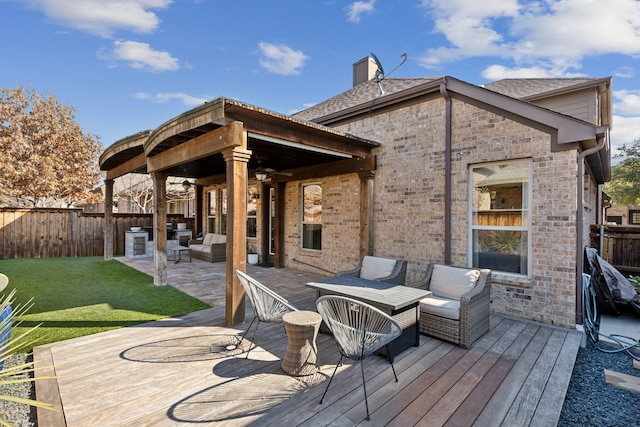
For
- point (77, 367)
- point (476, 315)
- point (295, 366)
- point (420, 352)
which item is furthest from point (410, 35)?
point (77, 367)

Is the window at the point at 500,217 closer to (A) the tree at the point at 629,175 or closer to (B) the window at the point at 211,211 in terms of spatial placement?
(B) the window at the point at 211,211

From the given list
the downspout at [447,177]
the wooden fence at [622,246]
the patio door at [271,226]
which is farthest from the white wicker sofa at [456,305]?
the patio door at [271,226]

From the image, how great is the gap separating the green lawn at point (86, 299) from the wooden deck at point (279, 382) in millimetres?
573

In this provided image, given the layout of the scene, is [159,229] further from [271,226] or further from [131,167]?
[271,226]

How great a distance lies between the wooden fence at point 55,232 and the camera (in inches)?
409

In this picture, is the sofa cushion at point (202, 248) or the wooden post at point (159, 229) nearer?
the wooden post at point (159, 229)

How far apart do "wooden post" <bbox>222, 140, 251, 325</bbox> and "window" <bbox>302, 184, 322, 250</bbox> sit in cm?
410

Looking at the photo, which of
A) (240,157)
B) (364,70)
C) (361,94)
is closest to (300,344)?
(240,157)

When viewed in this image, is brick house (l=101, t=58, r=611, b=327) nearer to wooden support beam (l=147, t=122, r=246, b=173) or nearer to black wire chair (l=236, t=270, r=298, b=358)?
wooden support beam (l=147, t=122, r=246, b=173)

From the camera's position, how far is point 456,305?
3.90 meters

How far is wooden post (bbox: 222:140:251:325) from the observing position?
170 inches

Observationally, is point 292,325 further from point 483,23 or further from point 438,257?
point 483,23

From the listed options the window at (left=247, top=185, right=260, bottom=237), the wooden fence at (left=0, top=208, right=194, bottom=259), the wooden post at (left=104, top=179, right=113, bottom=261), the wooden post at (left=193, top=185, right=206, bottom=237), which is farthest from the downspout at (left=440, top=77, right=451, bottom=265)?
the wooden fence at (left=0, top=208, right=194, bottom=259)

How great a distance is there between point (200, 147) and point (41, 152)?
548 inches
